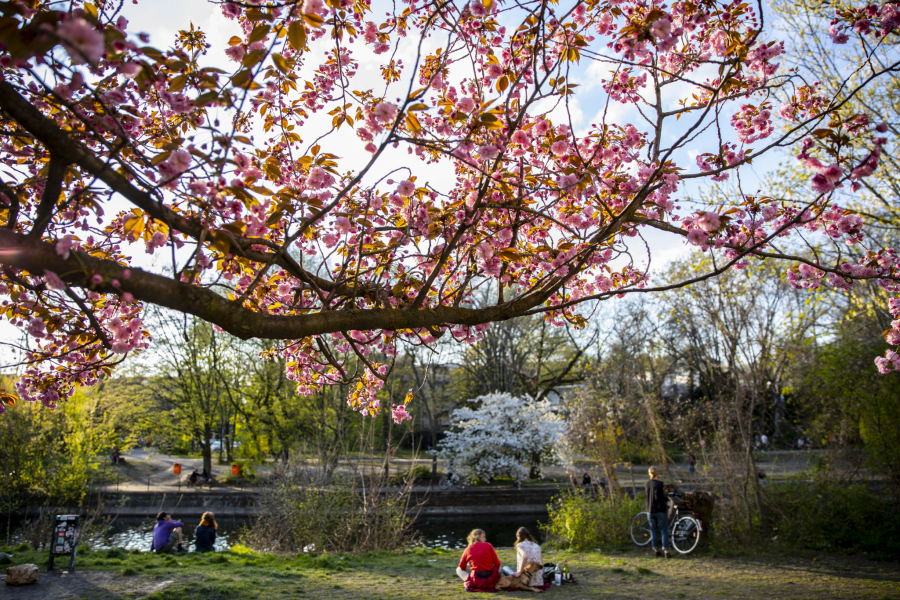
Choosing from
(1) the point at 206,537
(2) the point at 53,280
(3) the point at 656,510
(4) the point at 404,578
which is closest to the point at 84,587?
(1) the point at 206,537

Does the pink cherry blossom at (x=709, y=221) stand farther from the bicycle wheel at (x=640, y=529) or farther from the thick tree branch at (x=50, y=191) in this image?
the bicycle wheel at (x=640, y=529)

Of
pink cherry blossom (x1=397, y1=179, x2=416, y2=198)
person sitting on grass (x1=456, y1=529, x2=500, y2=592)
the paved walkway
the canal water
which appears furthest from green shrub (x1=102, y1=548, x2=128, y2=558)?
pink cherry blossom (x1=397, y1=179, x2=416, y2=198)

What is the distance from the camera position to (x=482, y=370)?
2612 cm

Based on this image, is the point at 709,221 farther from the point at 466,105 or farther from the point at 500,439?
the point at 500,439

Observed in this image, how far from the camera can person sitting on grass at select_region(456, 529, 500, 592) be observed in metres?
6.30

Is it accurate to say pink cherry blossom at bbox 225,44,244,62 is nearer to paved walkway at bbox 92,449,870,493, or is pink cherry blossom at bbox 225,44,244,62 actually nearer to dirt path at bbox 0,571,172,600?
dirt path at bbox 0,571,172,600

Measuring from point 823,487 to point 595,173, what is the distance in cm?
856

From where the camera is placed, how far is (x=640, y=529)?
30.1ft

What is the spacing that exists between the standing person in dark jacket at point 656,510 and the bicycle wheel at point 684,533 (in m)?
0.25

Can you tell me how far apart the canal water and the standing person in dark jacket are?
4.84 m

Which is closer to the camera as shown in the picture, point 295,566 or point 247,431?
point 295,566

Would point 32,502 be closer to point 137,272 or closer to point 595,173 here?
point 137,272

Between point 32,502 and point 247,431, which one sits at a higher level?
point 247,431

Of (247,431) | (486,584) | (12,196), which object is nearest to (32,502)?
(247,431)
